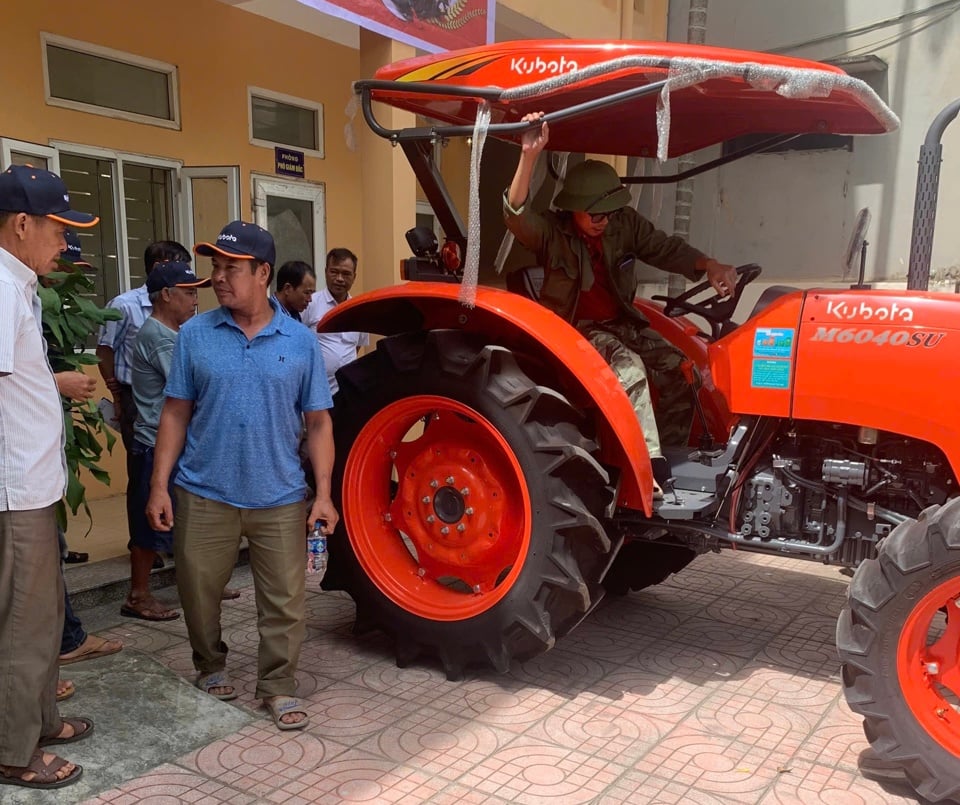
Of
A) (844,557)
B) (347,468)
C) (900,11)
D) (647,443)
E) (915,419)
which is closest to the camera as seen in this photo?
(915,419)

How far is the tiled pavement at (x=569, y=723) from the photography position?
101 inches

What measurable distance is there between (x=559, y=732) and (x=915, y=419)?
5.04 feet

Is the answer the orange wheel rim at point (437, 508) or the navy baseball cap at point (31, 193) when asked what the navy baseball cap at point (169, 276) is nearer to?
the orange wheel rim at point (437, 508)

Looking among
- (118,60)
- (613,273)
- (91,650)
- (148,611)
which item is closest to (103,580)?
(148,611)

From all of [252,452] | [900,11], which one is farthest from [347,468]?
[900,11]

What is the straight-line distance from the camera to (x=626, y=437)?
3035mm

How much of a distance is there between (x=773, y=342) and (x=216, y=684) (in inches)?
90.6

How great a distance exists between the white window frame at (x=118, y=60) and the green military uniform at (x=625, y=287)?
3353 millimetres

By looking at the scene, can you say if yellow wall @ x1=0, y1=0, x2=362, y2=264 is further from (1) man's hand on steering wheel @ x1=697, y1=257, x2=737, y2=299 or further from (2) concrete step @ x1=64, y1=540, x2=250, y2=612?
(1) man's hand on steering wheel @ x1=697, y1=257, x2=737, y2=299

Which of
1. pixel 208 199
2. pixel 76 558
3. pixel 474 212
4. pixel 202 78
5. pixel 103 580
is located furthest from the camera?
pixel 202 78

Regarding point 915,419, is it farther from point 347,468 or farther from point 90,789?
point 90,789

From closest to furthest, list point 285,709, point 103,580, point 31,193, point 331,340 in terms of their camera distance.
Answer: point 31,193, point 285,709, point 103,580, point 331,340

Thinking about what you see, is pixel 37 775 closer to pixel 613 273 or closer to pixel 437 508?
pixel 437 508

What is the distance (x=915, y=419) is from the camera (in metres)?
2.78
